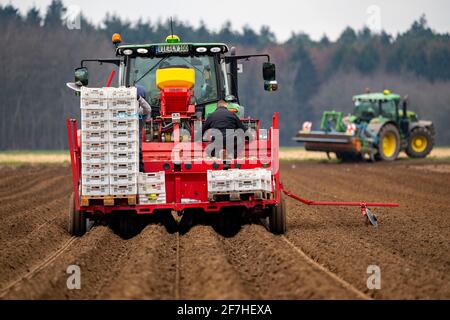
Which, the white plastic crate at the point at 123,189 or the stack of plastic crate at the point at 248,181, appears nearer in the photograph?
the white plastic crate at the point at 123,189

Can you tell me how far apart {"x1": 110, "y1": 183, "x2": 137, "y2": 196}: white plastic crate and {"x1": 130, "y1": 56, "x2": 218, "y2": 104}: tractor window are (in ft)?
7.02

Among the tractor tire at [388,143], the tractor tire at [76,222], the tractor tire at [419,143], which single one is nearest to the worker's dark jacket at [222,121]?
the tractor tire at [76,222]

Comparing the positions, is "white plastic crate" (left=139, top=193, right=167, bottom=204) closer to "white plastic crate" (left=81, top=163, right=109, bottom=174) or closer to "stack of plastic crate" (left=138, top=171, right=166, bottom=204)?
"stack of plastic crate" (left=138, top=171, right=166, bottom=204)

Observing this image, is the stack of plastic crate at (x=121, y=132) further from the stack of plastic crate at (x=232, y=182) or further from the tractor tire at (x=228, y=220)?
the tractor tire at (x=228, y=220)

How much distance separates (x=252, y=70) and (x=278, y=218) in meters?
71.6

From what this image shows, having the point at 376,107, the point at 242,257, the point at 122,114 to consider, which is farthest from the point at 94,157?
the point at 376,107

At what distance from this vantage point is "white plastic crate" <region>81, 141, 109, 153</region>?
10.7m

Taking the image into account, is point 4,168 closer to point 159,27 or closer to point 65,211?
point 65,211

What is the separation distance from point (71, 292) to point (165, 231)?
3850 mm

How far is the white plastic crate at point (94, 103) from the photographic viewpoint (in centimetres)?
1066

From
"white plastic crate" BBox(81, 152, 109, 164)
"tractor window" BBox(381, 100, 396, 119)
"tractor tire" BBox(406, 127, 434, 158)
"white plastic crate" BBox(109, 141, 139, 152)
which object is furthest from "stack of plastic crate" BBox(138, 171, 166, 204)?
"tractor tire" BBox(406, 127, 434, 158)

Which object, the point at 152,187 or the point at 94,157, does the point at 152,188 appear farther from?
the point at 94,157

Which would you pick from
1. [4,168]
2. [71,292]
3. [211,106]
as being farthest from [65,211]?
[4,168]

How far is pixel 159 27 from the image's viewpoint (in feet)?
292
